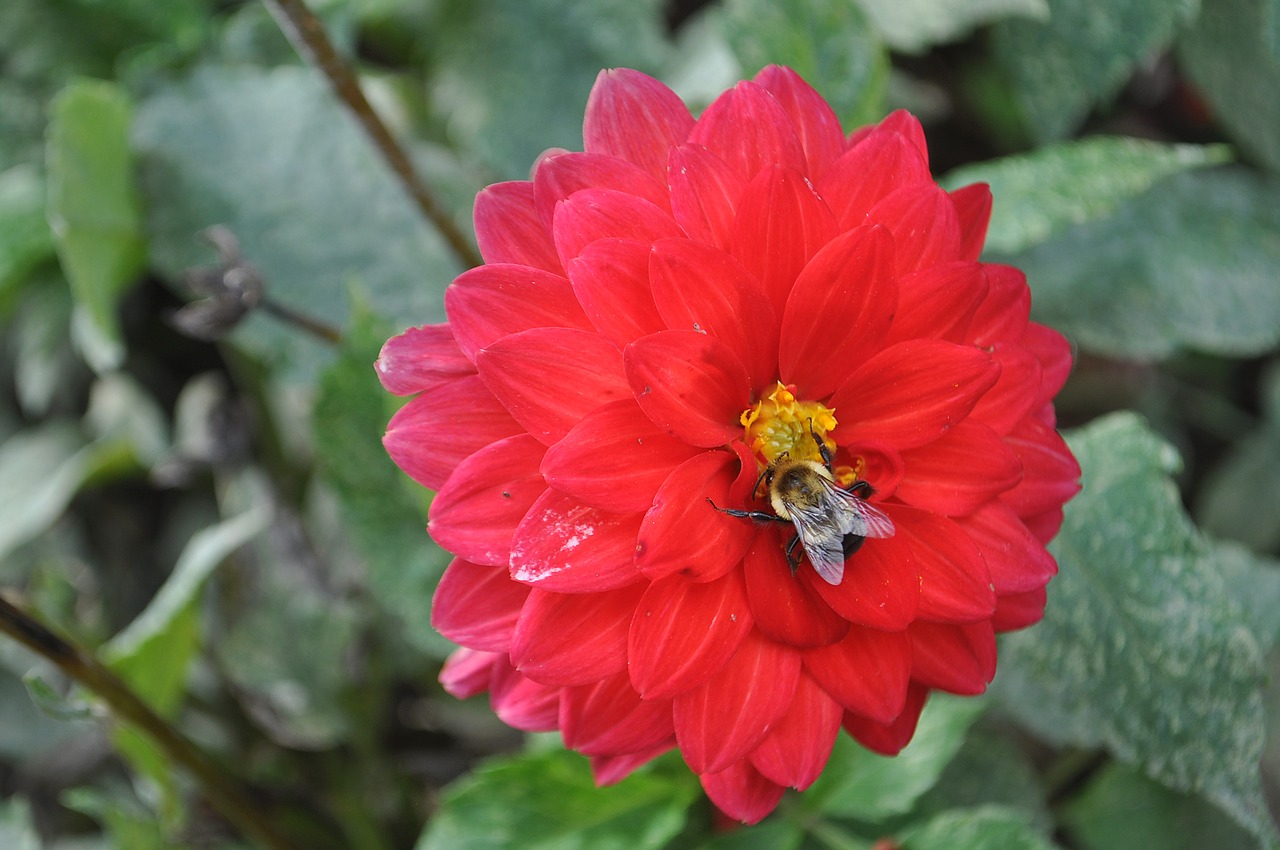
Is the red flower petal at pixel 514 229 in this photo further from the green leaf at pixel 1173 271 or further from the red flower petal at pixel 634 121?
the green leaf at pixel 1173 271

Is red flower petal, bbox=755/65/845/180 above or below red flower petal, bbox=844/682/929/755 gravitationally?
above

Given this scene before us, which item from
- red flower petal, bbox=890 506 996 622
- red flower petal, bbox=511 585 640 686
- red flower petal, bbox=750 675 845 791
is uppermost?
red flower petal, bbox=511 585 640 686

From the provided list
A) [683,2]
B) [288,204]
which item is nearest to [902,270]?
[288,204]

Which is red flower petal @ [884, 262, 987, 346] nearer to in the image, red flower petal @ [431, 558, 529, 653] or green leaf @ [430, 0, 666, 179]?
red flower petal @ [431, 558, 529, 653]

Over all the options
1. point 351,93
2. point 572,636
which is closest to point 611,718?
point 572,636

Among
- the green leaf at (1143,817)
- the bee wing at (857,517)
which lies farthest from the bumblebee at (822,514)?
the green leaf at (1143,817)

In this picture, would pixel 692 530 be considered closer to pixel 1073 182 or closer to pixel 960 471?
pixel 960 471

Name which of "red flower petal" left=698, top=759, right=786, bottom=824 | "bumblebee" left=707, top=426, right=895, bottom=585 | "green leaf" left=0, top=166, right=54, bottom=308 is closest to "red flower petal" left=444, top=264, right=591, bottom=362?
"bumblebee" left=707, top=426, right=895, bottom=585

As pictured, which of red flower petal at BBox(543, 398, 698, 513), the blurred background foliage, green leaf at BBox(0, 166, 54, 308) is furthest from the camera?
green leaf at BBox(0, 166, 54, 308)
